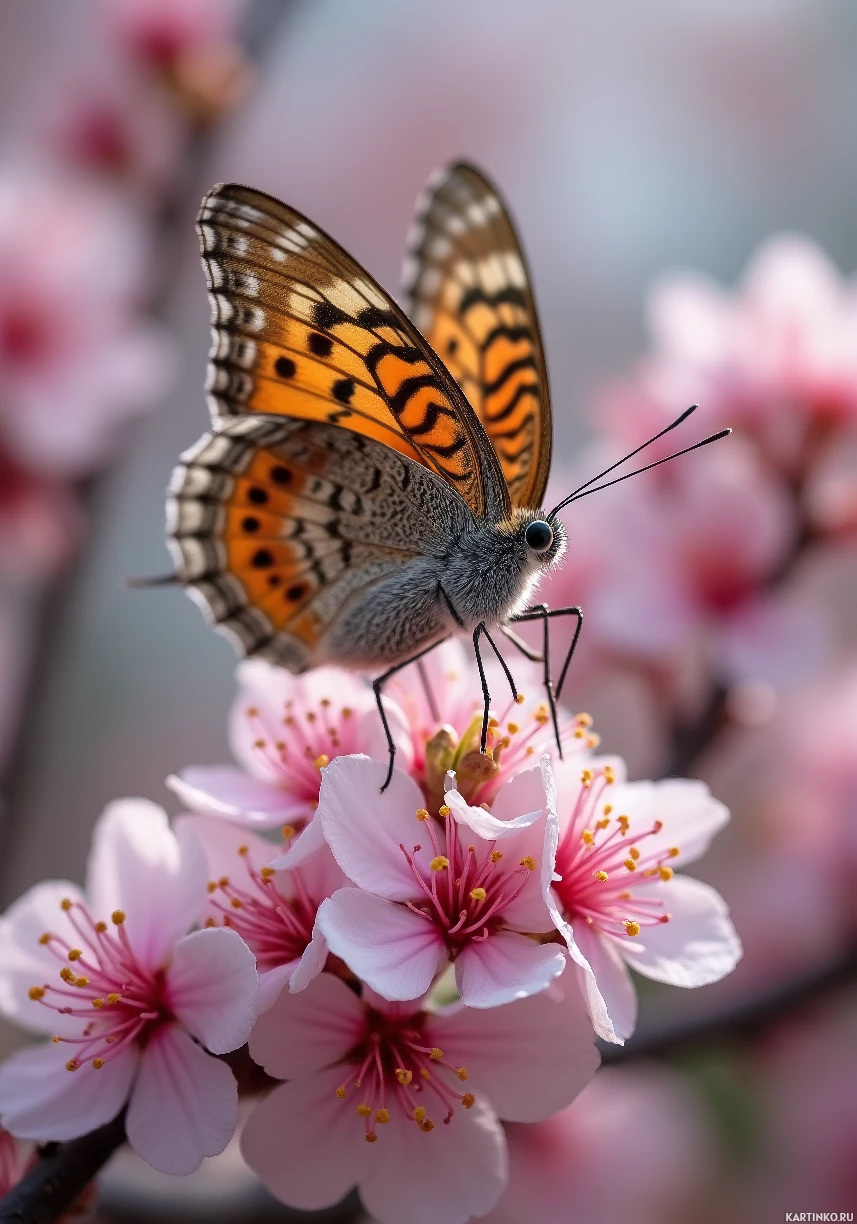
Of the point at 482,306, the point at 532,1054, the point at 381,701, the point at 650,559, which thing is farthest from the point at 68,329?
the point at 532,1054

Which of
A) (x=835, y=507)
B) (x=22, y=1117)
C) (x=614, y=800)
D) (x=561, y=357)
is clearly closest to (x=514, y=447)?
(x=614, y=800)

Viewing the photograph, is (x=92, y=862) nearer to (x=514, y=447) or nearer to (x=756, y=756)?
(x=514, y=447)

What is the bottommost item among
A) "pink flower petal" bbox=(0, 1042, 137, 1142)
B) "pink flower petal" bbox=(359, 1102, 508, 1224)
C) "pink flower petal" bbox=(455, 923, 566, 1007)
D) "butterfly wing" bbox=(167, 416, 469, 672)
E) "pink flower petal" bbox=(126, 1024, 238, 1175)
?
"pink flower petal" bbox=(359, 1102, 508, 1224)

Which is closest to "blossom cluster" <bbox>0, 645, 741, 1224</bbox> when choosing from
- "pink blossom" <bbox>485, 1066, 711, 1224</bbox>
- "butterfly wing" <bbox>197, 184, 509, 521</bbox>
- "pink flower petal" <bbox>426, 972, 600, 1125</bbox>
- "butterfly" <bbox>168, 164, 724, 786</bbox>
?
"pink flower petal" <bbox>426, 972, 600, 1125</bbox>

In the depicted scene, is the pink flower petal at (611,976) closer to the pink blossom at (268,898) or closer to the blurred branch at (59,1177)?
the pink blossom at (268,898)

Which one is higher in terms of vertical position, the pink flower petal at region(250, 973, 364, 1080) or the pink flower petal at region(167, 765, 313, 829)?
the pink flower petal at region(167, 765, 313, 829)

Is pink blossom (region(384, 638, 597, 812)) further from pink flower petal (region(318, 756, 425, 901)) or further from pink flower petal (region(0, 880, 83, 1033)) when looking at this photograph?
pink flower petal (region(0, 880, 83, 1033))

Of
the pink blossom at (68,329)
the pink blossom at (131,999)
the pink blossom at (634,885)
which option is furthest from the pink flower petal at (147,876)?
the pink blossom at (68,329)
